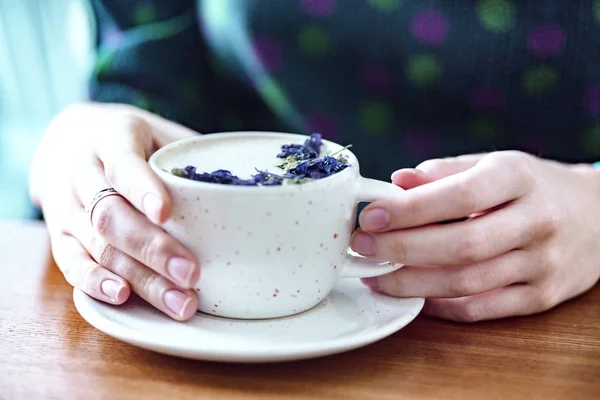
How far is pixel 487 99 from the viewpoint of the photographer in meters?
1.08

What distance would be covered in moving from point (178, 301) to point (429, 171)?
0.93ft

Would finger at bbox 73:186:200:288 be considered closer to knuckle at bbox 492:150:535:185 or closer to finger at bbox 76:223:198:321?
finger at bbox 76:223:198:321

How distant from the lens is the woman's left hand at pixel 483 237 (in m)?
0.62

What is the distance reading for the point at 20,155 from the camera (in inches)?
90.7

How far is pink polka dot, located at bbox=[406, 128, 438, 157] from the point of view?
3.67 feet

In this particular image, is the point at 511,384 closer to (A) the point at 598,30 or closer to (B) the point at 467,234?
(B) the point at 467,234

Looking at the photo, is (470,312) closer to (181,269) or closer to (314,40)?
Answer: (181,269)

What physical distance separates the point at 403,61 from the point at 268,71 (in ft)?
0.74

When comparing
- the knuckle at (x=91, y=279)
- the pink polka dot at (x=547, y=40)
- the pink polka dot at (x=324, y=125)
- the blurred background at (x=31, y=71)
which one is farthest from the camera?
the blurred background at (x=31, y=71)

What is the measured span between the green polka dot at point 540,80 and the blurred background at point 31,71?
4.60ft

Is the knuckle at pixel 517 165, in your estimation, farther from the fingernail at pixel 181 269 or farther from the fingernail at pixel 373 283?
the fingernail at pixel 181 269

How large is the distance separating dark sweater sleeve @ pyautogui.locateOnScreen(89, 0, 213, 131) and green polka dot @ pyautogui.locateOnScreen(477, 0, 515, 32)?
461 mm

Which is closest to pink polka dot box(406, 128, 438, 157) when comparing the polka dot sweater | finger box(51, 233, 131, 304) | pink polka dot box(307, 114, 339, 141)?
the polka dot sweater

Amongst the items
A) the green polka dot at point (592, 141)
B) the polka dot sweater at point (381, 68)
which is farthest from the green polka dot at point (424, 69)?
the green polka dot at point (592, 141)
